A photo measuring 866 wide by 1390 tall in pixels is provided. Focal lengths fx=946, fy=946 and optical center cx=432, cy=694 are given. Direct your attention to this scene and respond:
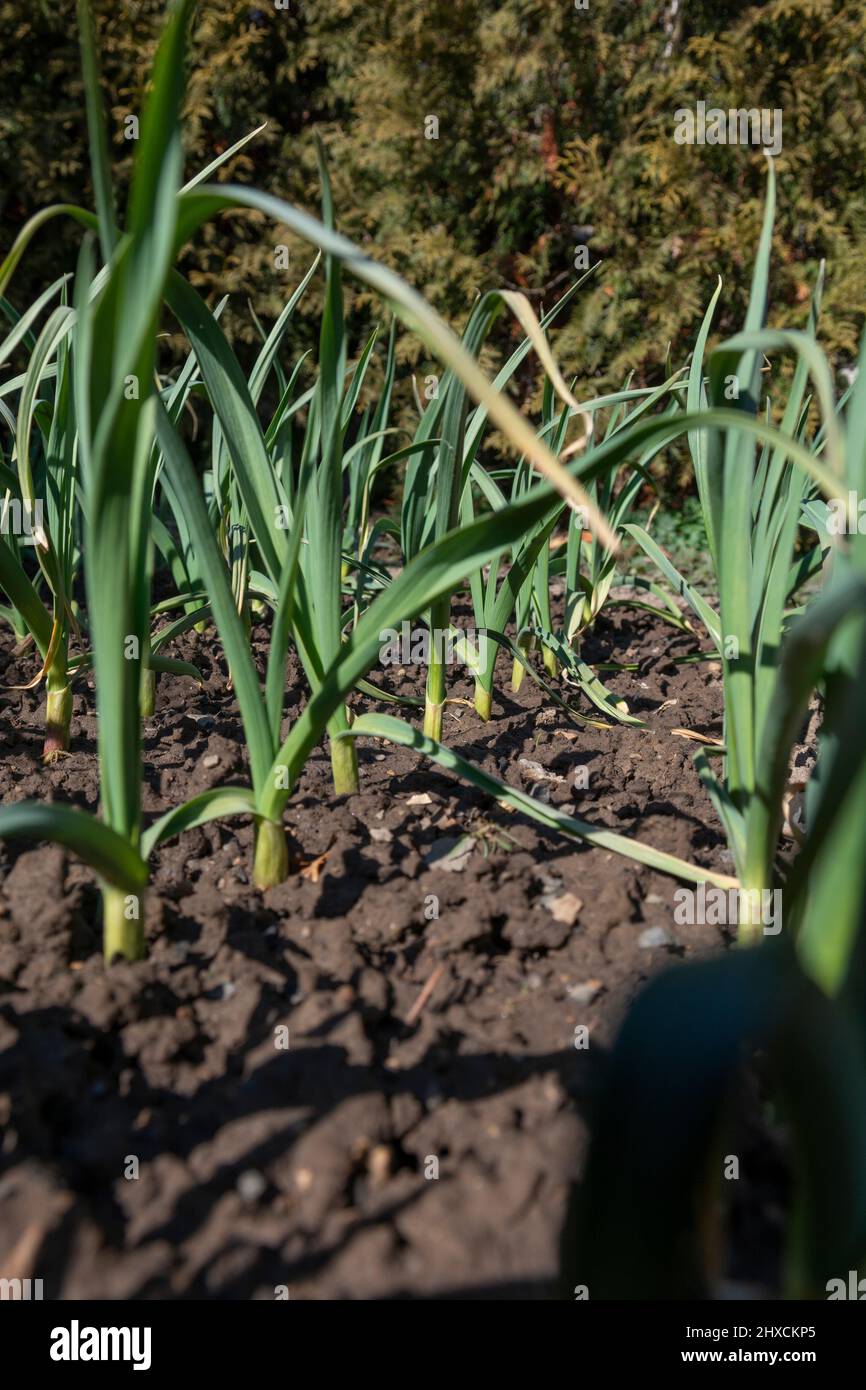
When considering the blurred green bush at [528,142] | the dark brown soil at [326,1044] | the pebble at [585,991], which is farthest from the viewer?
the blurred green bush at [528,142]

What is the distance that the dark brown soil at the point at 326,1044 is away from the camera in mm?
718

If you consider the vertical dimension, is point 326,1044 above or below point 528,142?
below

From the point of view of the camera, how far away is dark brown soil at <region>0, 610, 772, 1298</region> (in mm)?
718

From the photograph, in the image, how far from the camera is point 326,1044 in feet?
2.94

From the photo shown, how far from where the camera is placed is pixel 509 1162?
30.6 inches

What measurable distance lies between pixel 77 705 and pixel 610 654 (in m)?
1.33


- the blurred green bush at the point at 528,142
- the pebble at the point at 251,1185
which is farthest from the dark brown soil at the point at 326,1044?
the blurred green bush at the point at 528,142

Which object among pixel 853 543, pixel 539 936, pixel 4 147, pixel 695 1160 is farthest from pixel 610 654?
pixel 4 147

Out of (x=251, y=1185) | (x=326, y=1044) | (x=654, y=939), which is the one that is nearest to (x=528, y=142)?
(x=654, y=939)

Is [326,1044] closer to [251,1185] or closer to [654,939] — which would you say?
[251,1185]

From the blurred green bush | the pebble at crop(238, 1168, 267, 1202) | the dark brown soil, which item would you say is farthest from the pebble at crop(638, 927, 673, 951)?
the blurred green bush

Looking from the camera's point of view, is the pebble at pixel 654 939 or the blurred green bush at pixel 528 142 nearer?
the pebble at pixel 654 939

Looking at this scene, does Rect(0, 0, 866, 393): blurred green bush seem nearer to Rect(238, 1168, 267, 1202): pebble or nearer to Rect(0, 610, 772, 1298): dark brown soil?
Rect(0, 610, 772, 1298): dark brown soil

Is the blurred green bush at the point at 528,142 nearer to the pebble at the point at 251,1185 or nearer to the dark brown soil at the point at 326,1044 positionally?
the dark brown soil at the point at 326,1044
